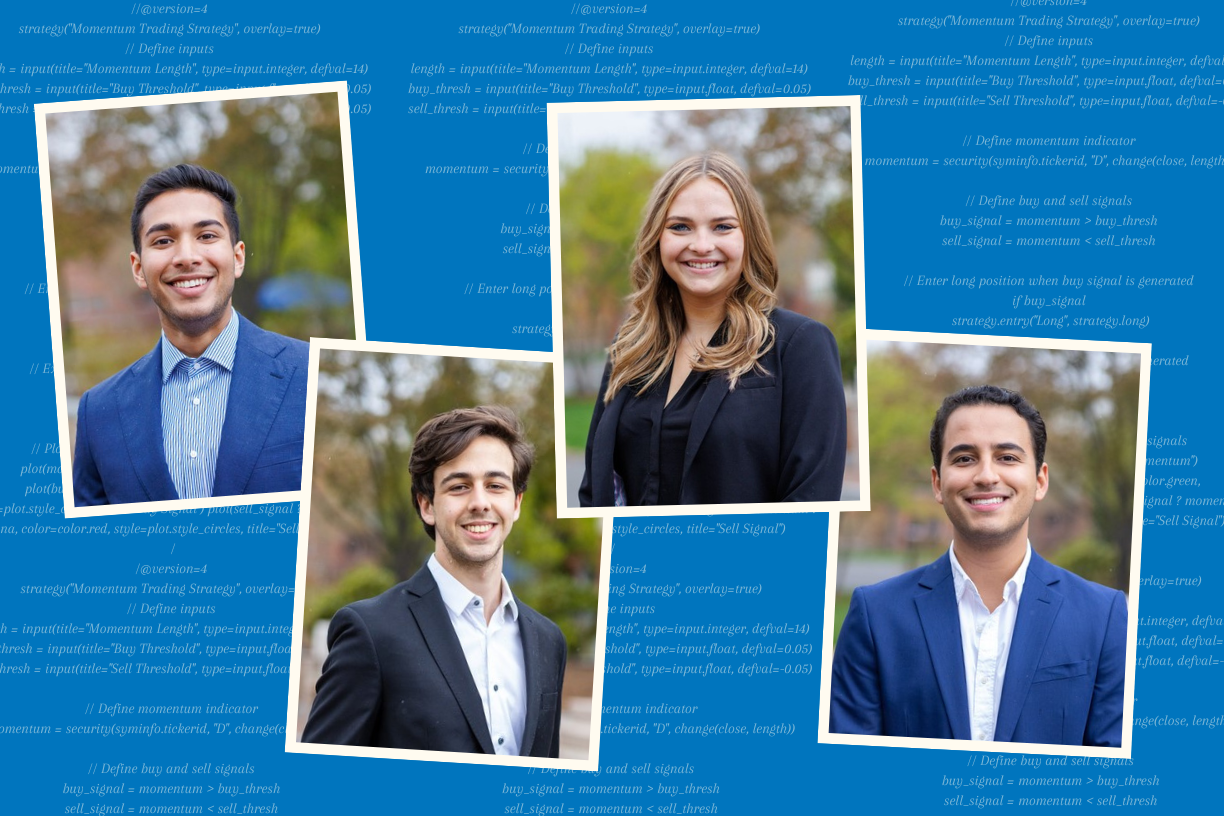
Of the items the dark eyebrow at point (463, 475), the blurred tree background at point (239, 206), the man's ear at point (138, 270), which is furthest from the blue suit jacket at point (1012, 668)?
the blurred tree background at point (239, 206)

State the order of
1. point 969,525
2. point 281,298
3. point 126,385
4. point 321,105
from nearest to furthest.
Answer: point 969,525
point 126,385
point 321,105
point 281,298

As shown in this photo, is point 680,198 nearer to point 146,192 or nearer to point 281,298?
point 146,192

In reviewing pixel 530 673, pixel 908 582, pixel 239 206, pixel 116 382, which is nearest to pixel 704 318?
pixel 908 582

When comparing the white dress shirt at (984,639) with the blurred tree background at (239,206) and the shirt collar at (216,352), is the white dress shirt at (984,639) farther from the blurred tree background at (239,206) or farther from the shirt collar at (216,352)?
the blurred tree background at (239,206)

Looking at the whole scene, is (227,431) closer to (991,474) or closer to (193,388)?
(193,388)

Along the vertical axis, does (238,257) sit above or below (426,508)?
above

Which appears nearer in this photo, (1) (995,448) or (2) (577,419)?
(1) (995,448)

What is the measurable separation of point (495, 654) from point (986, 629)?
2.63 m

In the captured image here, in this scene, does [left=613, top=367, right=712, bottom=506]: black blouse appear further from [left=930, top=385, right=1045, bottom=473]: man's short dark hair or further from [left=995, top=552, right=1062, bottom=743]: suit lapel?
[left=995, top=552, right=1062, bottom=743]: suit lapel

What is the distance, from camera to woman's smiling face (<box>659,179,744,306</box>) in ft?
18.3

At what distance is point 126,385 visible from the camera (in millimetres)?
6141

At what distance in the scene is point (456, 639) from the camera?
5484 millimetres

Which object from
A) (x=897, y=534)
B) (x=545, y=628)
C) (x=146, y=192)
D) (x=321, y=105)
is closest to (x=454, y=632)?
(x=545, y=628)

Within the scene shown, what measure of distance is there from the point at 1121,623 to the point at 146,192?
19.1ft
